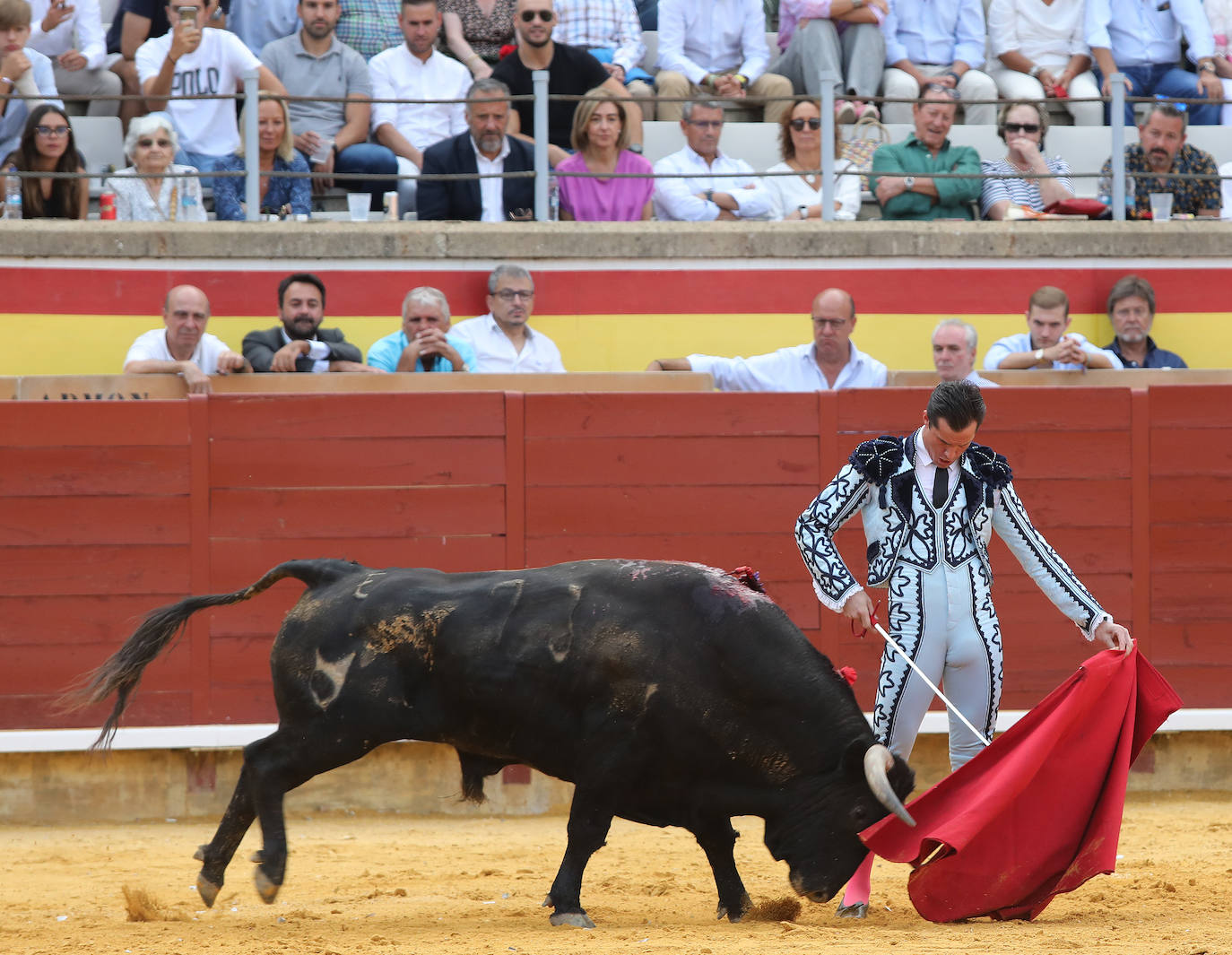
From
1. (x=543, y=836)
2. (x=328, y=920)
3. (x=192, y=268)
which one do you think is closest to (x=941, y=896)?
(x=328, y=920)

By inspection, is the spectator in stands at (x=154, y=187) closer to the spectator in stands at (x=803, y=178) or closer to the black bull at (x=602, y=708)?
the spectator in stands at (x=803, y=178)

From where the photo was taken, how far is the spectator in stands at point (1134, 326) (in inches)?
295

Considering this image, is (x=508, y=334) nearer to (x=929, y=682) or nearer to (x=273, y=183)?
(x=273, y=183)

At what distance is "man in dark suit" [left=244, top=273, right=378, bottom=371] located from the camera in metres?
6.86

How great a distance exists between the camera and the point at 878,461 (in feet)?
14.6

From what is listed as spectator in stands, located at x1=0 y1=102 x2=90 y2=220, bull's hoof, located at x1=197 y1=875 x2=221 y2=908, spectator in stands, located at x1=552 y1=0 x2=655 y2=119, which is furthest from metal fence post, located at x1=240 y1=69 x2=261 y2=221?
bull's hoof, located at x1=197 y1=875 x2=221 y2=908

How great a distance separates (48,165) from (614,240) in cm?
252

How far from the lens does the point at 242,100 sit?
834cm

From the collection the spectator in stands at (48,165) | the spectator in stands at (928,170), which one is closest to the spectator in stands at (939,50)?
the spectator in stands at (928,170)

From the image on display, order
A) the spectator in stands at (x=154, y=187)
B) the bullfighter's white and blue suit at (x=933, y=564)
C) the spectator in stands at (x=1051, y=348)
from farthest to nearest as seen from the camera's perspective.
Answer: the spectator in stands at (x=154, y=187), the spectator in stands at (x=1051, y=348), the bullfighter's white and blue suit at (x=933, y=564)

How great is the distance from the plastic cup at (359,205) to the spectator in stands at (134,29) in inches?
58.3

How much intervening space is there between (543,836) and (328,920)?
178 cm

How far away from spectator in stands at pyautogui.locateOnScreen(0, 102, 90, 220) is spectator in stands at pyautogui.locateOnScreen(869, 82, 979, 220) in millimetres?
3690

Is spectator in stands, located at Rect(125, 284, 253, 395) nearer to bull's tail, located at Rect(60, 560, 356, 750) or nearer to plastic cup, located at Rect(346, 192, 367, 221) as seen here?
plastic cup, located at Rect(346, 192, 367, 221)
